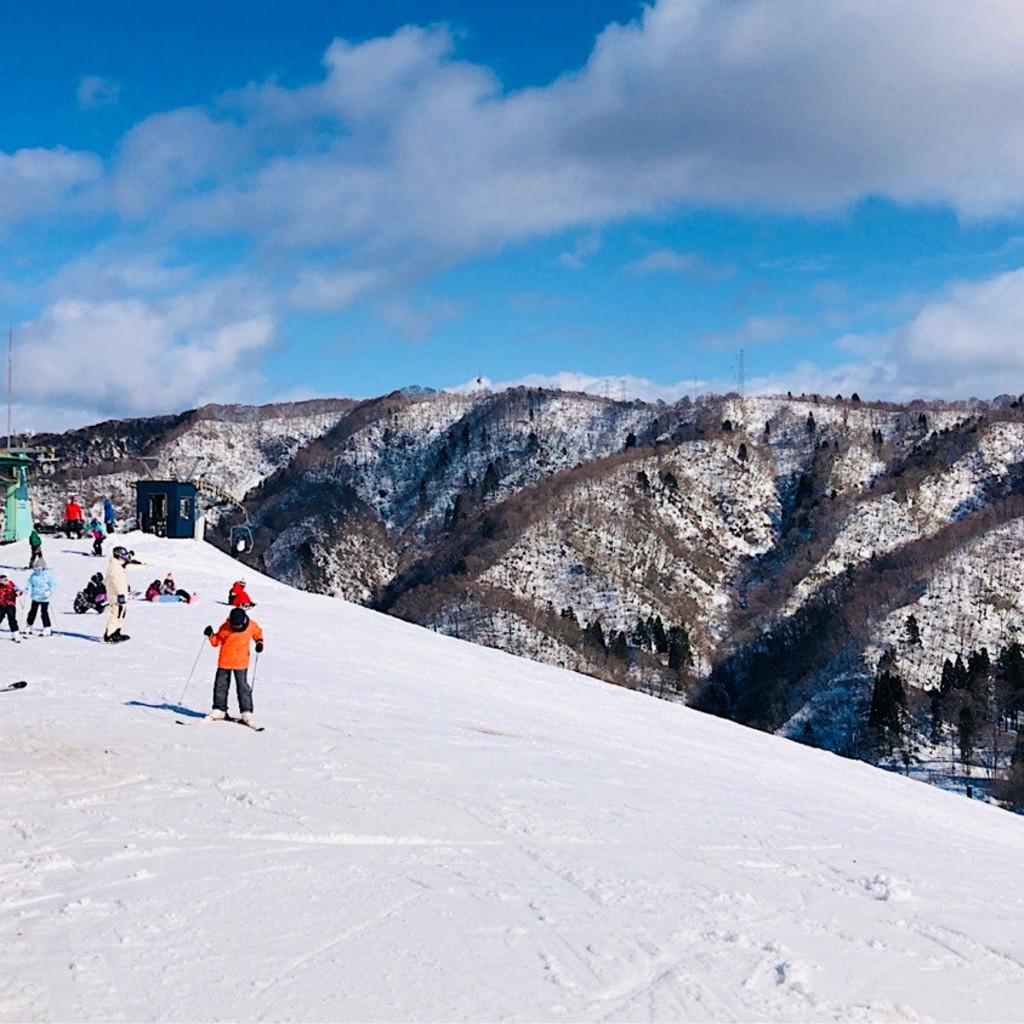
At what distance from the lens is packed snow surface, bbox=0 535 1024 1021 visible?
595cm

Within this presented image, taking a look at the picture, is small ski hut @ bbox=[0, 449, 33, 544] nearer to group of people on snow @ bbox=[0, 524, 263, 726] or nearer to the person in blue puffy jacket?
group of people on snow @ bbox=[0, 524, 263, 726]

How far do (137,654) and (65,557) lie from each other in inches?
739

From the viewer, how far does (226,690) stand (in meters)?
14.1

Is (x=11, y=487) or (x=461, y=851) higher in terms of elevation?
(x=11, y=487)

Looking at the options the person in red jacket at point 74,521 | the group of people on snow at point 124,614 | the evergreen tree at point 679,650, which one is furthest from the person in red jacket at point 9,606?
the evergreen tree at point 679,650

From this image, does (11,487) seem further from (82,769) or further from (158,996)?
(158,996)

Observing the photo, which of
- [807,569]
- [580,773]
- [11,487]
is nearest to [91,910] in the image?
[580,773]

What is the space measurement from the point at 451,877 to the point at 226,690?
711 cm

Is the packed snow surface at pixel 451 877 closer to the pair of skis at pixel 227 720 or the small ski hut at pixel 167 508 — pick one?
the pair of skis at pixel 227 720

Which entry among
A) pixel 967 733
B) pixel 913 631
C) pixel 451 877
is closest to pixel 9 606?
pixel 451 877

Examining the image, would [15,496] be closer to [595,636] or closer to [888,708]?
[888,708]

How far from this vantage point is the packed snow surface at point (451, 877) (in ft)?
19.5

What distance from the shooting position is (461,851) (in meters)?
8.77

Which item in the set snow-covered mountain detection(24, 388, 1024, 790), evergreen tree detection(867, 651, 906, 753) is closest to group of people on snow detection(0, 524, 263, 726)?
snow-covered mountain detection(24, 388, 1024, 790)
